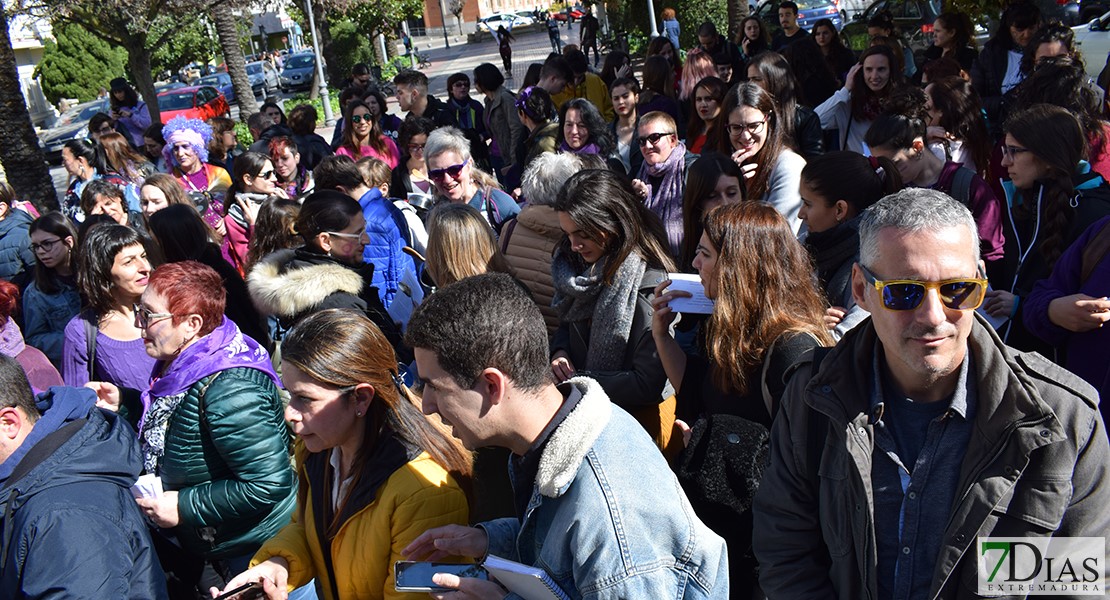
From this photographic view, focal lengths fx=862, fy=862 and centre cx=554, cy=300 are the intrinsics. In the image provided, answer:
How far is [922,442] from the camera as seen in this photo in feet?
7.02

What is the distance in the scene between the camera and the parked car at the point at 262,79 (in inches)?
1554

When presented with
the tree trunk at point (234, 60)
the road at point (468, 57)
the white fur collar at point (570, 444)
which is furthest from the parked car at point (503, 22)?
the white fur collar at point (570, 444)

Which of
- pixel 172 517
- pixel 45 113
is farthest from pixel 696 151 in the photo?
pixel 45 113

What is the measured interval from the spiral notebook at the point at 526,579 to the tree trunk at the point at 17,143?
10.7 metres

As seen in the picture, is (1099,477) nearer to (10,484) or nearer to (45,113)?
(10,484)

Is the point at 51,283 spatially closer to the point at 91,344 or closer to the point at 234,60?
the point at 91,344

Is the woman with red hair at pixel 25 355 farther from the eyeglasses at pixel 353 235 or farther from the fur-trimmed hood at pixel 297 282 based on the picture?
the eyeglasses at pixel 353 235

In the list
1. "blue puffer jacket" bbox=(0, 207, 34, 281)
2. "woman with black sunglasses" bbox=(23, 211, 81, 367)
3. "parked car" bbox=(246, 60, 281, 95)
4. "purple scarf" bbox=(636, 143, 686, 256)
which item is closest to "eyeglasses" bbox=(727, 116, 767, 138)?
"purple scarf" bbox=(636, 143, 686, 256)

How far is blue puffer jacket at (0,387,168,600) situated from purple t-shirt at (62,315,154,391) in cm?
138

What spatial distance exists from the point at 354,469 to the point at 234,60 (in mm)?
20143

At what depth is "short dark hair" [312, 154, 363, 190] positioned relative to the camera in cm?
615

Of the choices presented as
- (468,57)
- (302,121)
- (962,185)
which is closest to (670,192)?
(962,185)

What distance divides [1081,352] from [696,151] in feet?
13.4

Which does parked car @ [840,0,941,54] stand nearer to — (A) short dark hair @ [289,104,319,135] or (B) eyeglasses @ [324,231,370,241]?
(A) short dark hair @ [289,104,319,135]
